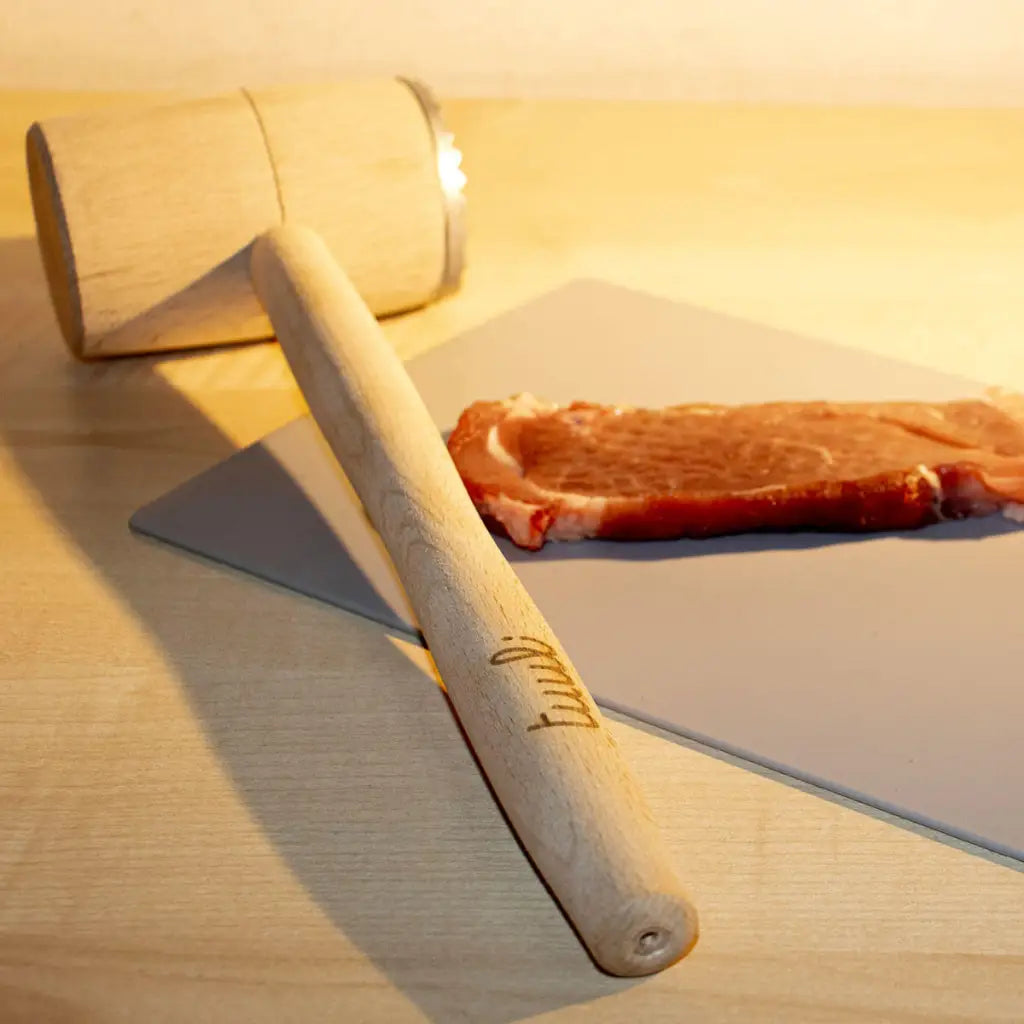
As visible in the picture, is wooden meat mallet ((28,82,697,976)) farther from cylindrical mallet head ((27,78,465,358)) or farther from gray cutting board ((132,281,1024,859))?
gray cutting board ((132,281,1024,859))

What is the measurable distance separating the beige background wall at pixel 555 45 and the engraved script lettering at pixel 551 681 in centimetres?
186

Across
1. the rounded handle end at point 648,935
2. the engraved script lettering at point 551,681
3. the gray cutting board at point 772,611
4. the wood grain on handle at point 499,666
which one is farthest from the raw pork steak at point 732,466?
the rounded handle end at point 648,935

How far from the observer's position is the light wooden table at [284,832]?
82 centimetres

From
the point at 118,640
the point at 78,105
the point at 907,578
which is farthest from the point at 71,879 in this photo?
the point at 78,105

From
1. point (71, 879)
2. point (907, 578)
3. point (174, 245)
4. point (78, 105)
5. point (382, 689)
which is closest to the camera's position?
point (71, 879)

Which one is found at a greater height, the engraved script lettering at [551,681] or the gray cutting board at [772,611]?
the engraved script lettering at [551,681]

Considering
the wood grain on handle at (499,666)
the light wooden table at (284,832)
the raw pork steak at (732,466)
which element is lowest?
the light wooden table at (284,832)

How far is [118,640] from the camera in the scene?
3.67 feet

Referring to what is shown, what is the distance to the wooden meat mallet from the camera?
0.78 m

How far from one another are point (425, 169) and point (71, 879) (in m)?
0.96

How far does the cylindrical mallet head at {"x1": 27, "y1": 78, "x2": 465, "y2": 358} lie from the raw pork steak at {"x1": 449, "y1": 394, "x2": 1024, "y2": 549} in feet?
1.11

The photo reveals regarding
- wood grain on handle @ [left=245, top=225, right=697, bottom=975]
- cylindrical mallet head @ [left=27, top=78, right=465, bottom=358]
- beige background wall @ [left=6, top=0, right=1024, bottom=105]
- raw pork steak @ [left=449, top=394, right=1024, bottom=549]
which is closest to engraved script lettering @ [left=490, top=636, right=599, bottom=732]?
wood grain on handle @ [left=245, top=225, right=697, bottom=975]

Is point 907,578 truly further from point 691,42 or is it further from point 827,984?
point 691,42

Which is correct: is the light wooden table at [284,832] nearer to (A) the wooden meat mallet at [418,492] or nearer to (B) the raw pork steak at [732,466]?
(A) the wooden meat mallet at [418,492]
